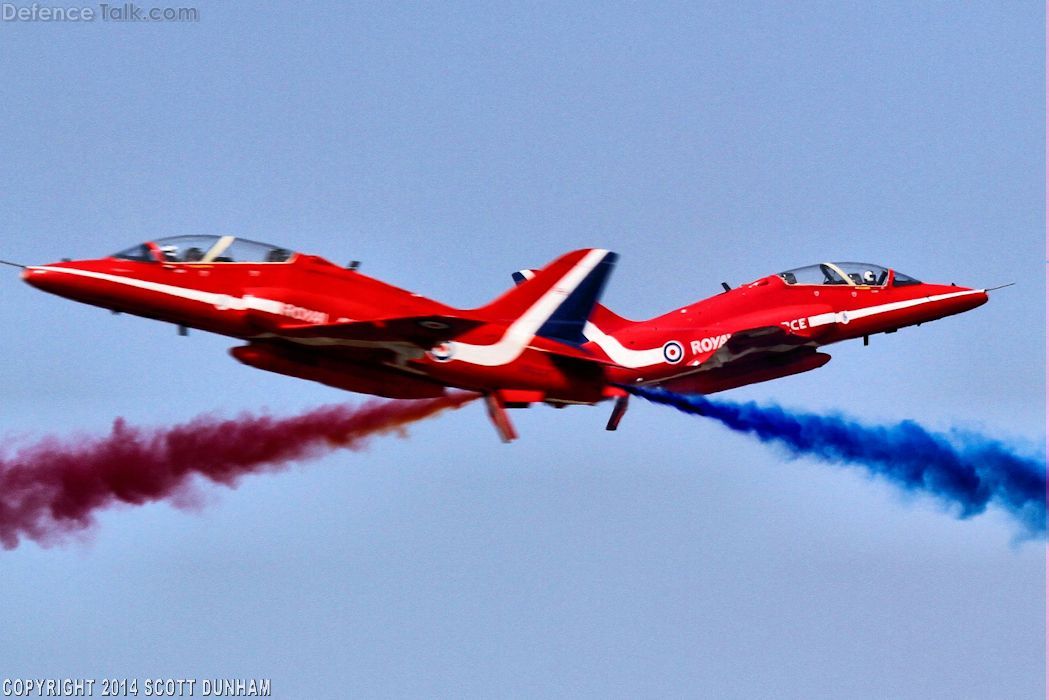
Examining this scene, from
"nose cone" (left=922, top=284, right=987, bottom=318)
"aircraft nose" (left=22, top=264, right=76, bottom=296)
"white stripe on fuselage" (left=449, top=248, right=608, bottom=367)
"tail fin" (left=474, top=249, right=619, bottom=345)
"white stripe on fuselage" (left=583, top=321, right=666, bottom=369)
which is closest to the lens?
"aircraft nose" (left=22, top=264, right=76, bottom=296)

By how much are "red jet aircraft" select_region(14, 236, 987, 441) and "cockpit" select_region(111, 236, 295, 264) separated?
0.09ft

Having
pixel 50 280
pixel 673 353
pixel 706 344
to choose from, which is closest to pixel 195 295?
pixel 50 280

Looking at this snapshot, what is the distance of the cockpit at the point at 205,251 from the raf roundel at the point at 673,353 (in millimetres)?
9822

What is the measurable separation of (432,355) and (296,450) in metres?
5.50

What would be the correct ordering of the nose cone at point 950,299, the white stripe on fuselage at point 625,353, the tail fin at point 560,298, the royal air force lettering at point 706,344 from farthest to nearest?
the nose cone at point 950,299
the royal air force lettering at point 706,344
the white stripe on fuselage at point 625,353
the tail fin at point 560,298

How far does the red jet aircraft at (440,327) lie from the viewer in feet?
142

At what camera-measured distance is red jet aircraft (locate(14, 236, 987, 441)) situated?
142 feet

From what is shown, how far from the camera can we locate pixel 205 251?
43.8 m

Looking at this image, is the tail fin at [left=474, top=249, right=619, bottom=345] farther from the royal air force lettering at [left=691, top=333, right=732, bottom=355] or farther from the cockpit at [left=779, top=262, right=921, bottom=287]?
the cockpit at [left=779, top=262, right=921, bottom=287]

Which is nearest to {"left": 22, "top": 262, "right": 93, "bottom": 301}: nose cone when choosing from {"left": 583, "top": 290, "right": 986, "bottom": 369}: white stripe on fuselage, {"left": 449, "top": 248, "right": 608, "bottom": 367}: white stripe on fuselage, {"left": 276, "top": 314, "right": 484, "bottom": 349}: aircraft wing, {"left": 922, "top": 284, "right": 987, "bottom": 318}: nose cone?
{"left": 276, "top": 314, "right": 484, "bottom": 349}: aircraft wing

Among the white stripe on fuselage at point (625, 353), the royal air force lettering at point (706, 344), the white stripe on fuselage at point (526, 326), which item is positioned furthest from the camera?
the royal air force lettering at point (706, 344)

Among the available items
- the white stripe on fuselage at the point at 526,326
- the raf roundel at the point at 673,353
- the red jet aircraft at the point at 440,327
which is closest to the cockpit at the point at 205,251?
the red jet aircraft at the point at 440,327

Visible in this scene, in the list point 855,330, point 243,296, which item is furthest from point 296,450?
point 855,330

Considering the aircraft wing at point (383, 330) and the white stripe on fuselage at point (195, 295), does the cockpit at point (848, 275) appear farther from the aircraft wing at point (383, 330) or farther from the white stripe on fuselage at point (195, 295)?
the white stripe on fuselage at point (195, 295)
